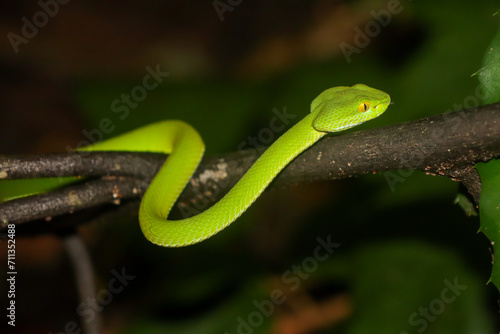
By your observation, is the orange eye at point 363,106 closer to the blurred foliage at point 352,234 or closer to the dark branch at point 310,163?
the dark branch at point 310,163

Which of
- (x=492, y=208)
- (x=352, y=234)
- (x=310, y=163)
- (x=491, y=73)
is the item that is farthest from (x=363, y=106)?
(x=352, y=234)

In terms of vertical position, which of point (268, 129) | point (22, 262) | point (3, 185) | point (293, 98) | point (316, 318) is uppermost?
point (3, 185)

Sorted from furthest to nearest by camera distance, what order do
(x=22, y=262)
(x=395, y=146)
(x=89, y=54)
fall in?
1. (x=89, y=54)
2. (x=22, y=262)
3. (x=395, y=146)

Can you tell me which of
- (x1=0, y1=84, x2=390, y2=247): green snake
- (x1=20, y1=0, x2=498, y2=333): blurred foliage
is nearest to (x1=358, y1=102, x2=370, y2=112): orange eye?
(x1=0, y1=84, x2=390, y2=247): green snake

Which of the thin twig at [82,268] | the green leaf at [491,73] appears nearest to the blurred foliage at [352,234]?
the thin twig at [82,268]

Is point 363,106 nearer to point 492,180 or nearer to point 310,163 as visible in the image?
point 310,163

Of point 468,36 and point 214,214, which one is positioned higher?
point 468,36

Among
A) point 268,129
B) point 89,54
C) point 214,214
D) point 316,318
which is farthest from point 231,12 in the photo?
point 214,214

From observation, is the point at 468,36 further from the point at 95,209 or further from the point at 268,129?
the point at 95,209
